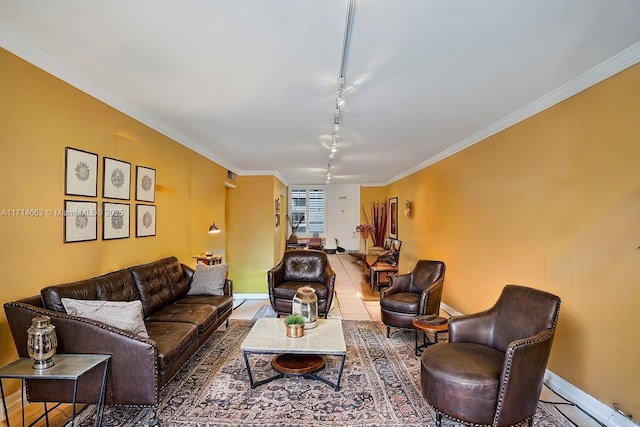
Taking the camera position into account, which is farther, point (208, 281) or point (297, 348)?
point (208, 281)

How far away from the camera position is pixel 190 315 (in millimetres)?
3105

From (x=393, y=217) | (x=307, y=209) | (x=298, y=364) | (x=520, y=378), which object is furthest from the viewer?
(x=307, y=209)

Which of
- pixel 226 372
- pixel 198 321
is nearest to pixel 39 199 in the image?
pixel 198 321

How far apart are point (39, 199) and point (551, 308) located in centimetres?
379

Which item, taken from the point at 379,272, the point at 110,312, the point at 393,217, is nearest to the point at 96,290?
the point at 110,312

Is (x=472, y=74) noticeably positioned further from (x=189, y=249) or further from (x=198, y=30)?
(x=189, y=249)

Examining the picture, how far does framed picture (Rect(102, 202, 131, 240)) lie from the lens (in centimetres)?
289

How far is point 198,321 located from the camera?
2.99 metres

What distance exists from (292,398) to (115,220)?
2377 mm

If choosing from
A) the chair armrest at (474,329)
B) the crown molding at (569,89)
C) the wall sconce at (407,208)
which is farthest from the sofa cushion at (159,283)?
the wall sconce at (407,208)

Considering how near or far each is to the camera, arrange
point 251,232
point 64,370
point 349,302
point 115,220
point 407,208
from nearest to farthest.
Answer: point 64,370 < point 115,220 < point 349,302 < point 251,232 < point 407,208

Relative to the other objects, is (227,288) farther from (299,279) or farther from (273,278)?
(299,279)

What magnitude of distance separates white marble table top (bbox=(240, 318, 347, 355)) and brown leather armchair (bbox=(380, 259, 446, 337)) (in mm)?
966

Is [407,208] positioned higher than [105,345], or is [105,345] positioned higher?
[407,208]
